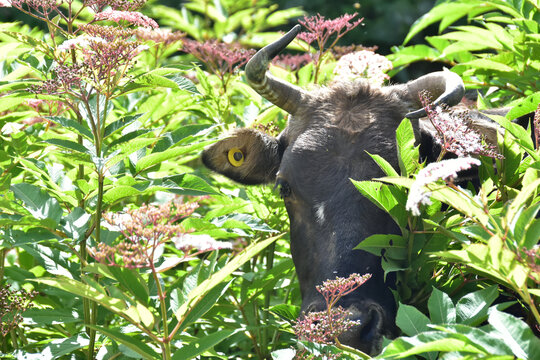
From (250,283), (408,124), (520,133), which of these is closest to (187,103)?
(250,283)

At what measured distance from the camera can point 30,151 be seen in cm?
398

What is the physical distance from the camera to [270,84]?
4.60 metres

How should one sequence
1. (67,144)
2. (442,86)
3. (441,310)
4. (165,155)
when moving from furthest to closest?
(442,86), (165,155), (67,144), (441,310)

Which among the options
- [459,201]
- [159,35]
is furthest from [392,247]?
[159,35]

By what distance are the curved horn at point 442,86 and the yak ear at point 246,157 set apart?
3.40 ft

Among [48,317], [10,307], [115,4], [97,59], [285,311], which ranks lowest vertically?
[285,311]

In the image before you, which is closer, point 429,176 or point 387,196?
point 429,176

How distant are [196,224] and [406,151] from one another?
1034mm

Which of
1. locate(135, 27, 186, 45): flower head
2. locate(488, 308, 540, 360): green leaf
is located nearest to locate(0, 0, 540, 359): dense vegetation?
locate(488, 308, 540, 360): green leaf

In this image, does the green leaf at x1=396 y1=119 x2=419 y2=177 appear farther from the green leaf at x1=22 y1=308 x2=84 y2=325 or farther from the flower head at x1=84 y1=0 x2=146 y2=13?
the green leaf at x1=22 y1=308 x2=84 y2=325

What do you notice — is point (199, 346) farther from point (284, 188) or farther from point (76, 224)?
point (284, 188)

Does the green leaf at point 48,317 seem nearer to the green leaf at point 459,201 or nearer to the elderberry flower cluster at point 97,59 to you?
the elderberry flower cluster at point 97,59

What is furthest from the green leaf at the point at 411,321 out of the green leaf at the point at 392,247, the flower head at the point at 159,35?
the flower head at the point at 159,35

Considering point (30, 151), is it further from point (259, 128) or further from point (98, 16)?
point (259, 128)
